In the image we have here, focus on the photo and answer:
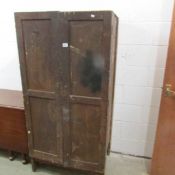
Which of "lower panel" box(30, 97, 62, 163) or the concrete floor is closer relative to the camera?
"lower panel" box(30, 97, 62, 163)

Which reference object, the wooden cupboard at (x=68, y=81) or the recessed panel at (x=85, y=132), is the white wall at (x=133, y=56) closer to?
the wooden cupboard at (x=68, y=81)

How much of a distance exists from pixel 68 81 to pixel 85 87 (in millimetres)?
156

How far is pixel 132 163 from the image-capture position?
86.7 inches

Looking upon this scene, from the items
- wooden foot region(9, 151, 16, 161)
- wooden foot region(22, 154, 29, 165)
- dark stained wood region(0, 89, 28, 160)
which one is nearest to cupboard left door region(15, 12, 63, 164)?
dark stained wood region(0, 89, 28, 160)

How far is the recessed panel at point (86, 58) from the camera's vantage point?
1441mm

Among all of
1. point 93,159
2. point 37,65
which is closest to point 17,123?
point 37,65

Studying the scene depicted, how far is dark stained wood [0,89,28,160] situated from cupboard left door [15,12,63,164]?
13 centimetres

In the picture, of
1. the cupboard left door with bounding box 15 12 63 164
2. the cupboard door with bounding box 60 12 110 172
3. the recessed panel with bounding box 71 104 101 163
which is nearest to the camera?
the cupboard door with bounding box 60 12 110 172

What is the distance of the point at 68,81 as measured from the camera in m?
1.60

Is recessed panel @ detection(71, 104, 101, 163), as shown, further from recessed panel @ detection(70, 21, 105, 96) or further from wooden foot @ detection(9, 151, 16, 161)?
wooden foot @ detection(9, 151, 16, 161)

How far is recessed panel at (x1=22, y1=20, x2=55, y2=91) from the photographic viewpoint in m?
1.55

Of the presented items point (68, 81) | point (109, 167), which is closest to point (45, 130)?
point (68, 81)

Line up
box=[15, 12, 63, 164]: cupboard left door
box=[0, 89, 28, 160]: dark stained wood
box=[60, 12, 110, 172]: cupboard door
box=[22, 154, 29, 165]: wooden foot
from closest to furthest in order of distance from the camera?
box=[60, 12, 110, 172]: cupboard door → box=[15, 12, 63, 164]: cupboard left door → box=[0, 89, 28, 160]: dark stained wood → box=[22, 154, 29, 165]: wooden foot

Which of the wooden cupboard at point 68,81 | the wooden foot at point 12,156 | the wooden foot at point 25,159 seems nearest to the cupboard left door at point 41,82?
the wooden cupboard at point 68,81
